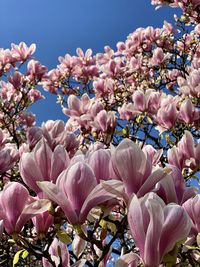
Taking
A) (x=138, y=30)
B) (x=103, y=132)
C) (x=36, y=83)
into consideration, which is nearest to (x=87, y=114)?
(x=103, y=132)

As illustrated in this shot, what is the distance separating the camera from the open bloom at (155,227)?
1.14 meters

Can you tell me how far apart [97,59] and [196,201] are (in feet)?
21.7

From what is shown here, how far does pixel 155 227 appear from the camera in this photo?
114 centimetres

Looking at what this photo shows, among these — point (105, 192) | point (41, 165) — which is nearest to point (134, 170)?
point (105, 192)

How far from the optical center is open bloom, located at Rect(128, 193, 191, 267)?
1.14 metres

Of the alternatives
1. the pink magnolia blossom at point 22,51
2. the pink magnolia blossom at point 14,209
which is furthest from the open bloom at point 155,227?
the pink magnolia blossom at point 22,51

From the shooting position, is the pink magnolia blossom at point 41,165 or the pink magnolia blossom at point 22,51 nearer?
the pink magnolia blossom at point 41,165

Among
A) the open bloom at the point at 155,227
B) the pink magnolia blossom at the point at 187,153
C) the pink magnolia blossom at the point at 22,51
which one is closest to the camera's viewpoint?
the open bloom at the point at 155,227

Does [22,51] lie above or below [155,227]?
above

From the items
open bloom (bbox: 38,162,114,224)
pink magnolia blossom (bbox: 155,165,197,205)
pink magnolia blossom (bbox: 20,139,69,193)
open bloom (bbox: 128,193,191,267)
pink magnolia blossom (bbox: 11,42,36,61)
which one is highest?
pink magnolia blossom (bbox: 11,42,36,61)

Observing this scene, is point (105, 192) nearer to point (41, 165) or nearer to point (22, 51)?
point (41, 165)

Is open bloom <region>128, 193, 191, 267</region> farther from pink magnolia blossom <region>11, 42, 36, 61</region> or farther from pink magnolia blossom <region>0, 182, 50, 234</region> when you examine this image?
pink magnolia blossom <region>11, 42, 36, 61</region>

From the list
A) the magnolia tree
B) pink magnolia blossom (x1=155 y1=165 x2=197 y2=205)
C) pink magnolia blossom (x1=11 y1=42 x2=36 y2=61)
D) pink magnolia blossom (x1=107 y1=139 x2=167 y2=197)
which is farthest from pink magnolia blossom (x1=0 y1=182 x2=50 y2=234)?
pink magnolia blossom (x1=11 y1=42 x2=36 y2=61)

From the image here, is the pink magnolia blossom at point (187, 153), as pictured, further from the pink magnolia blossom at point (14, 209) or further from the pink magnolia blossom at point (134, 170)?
the pink magnolia blossom at point (14, 209)
